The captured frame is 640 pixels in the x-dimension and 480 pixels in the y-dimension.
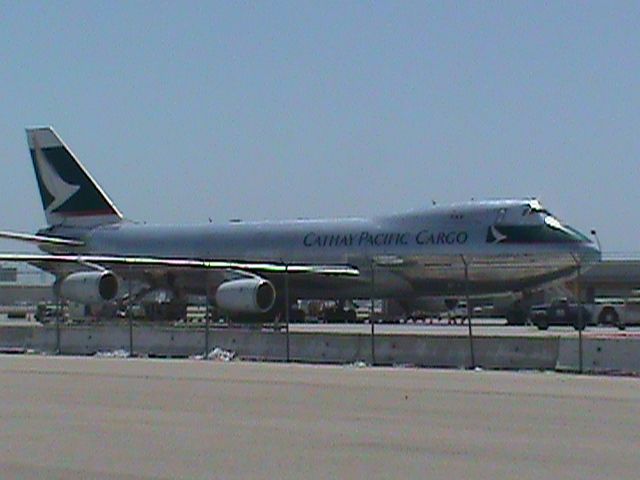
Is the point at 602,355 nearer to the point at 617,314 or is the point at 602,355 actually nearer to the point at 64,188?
the point at 617,314

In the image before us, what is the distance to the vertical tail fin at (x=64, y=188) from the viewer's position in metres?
53.0

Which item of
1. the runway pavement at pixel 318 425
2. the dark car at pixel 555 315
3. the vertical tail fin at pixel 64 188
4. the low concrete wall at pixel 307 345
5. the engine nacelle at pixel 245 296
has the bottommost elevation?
the runway pavement at pixel 318 425

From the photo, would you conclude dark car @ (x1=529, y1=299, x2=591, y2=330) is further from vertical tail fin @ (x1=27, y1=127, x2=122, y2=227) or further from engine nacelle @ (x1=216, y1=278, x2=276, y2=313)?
vertical tail fin @ (x1=27, y1=127, x2=122, y2=227)

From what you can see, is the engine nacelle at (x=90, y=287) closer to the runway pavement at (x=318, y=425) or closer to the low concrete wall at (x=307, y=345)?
the low concrete wall at (x=307, y=345)

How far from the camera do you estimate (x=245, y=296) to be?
125ft

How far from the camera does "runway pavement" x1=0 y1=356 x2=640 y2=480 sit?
1040 cm

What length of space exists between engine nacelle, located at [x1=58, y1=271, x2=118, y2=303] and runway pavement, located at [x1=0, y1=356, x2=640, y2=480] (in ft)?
68.0

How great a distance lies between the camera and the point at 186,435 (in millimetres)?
12461

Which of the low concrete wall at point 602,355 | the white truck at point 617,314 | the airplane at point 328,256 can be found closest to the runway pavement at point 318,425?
the low concrete wall at point 602,355

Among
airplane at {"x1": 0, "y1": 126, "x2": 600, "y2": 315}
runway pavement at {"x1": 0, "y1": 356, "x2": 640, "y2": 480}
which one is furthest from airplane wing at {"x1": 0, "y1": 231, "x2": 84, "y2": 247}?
runway pavement at {"x1": 0, "y1": 356, "x2": 640, "y2": 480}

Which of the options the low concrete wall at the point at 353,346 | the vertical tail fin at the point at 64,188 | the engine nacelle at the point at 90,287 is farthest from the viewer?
the vertical tail fin at the point at 64,188

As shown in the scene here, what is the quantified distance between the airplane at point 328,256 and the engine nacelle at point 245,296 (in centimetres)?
3

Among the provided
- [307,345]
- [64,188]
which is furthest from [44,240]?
[307,345]

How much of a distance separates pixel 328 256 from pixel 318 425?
31.0 metres
